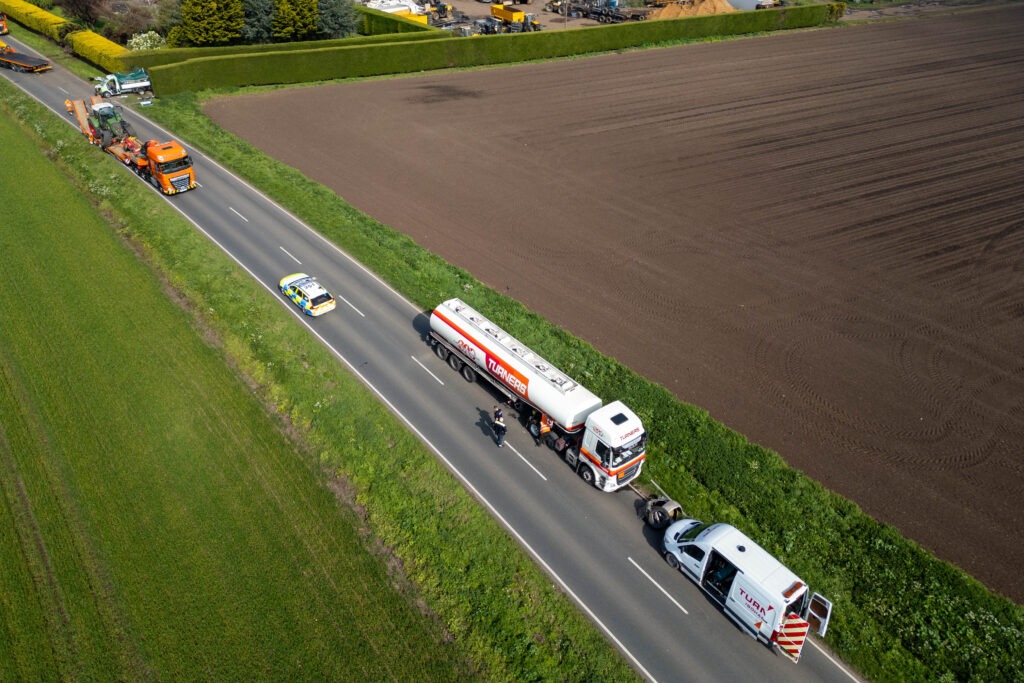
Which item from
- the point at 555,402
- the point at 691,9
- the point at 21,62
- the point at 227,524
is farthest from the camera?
the point at 691,9

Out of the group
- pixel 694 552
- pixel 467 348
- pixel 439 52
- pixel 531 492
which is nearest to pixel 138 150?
pixel 467 348

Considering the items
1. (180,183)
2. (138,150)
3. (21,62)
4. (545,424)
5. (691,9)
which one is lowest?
(545,424)

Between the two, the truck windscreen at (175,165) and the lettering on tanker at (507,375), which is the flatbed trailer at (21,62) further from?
the lettering on tanker at (507,375)

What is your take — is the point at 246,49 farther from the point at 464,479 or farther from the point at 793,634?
the point at 793,634

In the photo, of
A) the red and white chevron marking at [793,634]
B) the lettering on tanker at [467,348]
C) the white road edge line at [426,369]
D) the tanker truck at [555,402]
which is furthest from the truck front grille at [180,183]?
the red and white chevron marking at [793,634]

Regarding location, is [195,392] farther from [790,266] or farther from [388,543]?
[790,266]

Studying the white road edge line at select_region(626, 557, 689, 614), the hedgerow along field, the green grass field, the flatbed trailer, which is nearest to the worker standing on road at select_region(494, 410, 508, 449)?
the hedgerow along field
